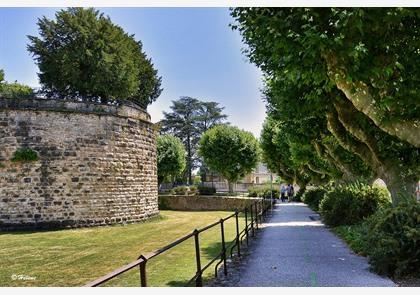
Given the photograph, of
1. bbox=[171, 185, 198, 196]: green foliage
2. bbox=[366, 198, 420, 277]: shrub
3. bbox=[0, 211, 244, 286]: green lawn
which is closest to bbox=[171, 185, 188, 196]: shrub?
bbox=[171, 185, 198, 196]: green foliage

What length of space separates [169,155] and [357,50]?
3332cm

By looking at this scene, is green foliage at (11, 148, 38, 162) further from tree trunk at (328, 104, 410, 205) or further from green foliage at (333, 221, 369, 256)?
tree trunk at (328, 104, 410, 205)

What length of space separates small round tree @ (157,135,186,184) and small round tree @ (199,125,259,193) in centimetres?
203

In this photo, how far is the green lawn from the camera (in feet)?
26.1

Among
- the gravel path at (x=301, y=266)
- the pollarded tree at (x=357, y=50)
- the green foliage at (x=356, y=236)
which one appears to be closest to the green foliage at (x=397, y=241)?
the gravel path at (x=301, y=266)

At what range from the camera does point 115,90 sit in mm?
27047

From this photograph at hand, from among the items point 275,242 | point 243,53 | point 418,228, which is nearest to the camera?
point 418,228

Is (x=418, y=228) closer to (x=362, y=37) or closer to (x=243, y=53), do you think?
(x=362, y=37)

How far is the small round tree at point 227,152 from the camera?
39844mm

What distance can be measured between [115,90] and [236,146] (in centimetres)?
1576

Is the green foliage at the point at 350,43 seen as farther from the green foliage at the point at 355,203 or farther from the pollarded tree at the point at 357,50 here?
the green foliage at the point at 355,203

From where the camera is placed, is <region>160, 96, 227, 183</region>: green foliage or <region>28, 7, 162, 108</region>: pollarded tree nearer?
<region>28, 7, 162, 108</region>: pollarded tree

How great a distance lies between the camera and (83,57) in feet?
86.0

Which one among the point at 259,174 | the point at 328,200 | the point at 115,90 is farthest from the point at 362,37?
the point at 259,174
